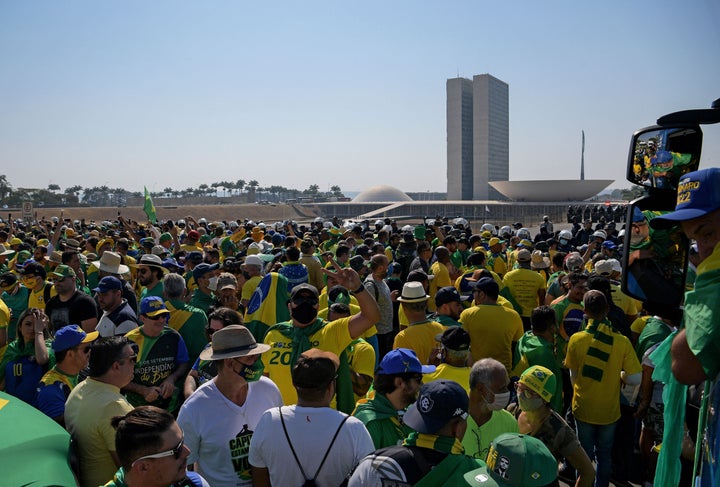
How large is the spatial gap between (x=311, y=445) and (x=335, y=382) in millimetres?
1441

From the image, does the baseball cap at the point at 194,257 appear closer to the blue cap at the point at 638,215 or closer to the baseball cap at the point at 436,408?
the baseball cap at the point at 436,408

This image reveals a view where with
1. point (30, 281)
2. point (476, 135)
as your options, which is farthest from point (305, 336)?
point (476, 135)

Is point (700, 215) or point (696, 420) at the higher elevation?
point (700, 215)

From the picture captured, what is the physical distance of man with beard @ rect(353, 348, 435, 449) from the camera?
325 centimetres

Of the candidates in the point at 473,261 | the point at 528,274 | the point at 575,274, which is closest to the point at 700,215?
the point at 575,274

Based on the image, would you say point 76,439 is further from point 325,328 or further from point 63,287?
point 63,287

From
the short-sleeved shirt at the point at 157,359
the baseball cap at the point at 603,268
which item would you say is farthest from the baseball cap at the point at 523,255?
the short-sleeved shirt at the point at 157,359

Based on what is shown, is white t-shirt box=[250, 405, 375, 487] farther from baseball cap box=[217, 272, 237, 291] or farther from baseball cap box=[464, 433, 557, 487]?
baseball cap box=[217, 272, 237, 291]

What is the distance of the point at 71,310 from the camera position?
5824 mm

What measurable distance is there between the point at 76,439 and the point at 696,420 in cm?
312

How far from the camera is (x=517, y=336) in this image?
570 cm

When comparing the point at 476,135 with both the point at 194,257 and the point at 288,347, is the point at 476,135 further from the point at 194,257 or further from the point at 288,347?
the point at 288,347

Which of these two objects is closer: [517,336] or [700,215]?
[700,215]

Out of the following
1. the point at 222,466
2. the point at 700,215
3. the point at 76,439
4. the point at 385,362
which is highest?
the point at 700,215
